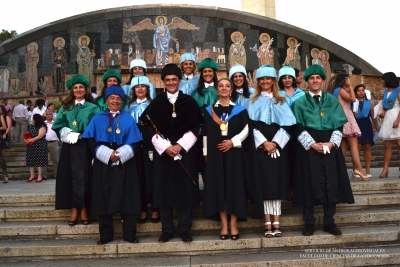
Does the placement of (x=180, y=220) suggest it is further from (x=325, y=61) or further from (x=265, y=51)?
(x=325, y=61)

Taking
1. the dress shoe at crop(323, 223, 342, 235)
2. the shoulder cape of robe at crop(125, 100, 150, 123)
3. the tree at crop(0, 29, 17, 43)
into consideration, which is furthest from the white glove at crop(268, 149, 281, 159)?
the tree at crop(0, 29, 17, 43)

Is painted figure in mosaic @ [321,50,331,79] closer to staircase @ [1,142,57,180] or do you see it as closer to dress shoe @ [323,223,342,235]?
staircase @ [1,142,57,180]

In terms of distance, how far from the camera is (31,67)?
21109 mm

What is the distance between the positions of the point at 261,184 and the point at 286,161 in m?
0.52

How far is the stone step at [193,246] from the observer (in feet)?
17.2

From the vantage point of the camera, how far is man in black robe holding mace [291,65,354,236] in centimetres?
535

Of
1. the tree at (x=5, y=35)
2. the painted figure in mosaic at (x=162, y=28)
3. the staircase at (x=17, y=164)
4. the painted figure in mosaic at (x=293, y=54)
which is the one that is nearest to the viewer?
the staircase at (x=17, y=164)

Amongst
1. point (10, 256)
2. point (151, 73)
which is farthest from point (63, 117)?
point (151, 73)

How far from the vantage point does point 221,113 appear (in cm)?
549

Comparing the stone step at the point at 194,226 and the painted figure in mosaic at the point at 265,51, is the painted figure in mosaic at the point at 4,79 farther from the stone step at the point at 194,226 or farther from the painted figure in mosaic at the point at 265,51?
the stone step at the point at 194,226

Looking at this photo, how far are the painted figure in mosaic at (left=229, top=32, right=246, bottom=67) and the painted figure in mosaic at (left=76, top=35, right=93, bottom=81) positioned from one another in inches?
286

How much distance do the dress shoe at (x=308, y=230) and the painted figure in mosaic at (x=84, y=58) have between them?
1714cm

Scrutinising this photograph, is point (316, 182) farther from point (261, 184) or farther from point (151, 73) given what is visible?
point (151, 73)

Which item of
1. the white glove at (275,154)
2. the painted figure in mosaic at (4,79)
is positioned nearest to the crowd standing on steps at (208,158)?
the white glove at (275,154)
